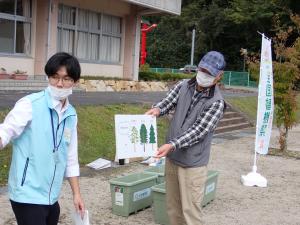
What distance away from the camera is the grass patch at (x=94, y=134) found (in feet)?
26.5

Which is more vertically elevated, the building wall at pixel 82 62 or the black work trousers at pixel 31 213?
the building wall at pixel 82 62

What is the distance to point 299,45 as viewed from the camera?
1108 cm

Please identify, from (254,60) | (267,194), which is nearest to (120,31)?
(254,60)

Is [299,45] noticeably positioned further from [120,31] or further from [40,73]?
[120,31]

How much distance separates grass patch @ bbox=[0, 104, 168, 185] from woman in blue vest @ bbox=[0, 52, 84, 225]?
413 cm

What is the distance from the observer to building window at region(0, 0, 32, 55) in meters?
16.7

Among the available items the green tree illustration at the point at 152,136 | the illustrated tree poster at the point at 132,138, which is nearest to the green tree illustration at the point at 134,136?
the illustrated tree poster at the point at 132,138

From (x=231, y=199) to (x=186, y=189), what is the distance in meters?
2.95

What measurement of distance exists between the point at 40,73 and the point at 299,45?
32.7 ft

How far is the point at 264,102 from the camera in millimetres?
8820

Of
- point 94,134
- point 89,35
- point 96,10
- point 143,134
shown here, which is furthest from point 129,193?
point 96,10

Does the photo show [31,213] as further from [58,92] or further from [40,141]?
[58,92]

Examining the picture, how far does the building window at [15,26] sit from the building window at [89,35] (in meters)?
1.75

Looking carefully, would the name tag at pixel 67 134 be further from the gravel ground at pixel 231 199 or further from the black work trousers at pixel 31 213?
the gravel ground at pixel 231 199
